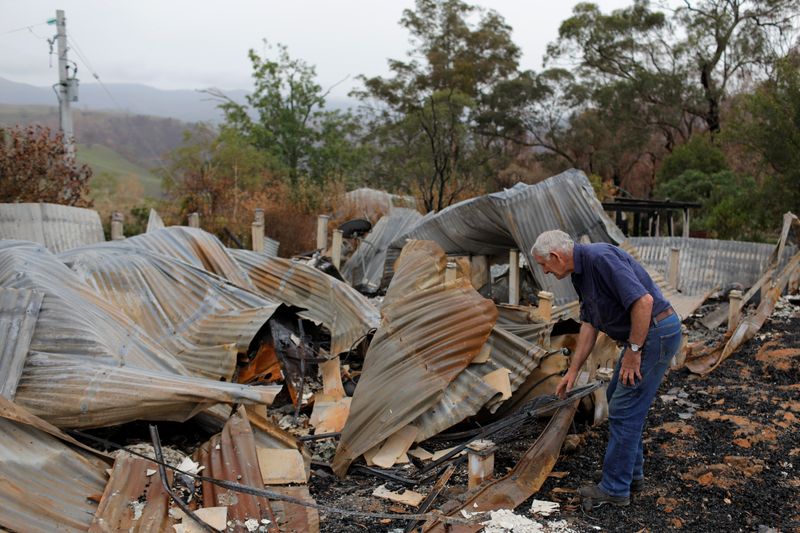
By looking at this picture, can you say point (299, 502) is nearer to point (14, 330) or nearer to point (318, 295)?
point (14, 330)

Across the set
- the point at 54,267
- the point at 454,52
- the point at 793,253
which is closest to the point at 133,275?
the point at 54,267

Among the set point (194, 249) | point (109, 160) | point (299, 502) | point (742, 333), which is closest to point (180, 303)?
point (194, 249)

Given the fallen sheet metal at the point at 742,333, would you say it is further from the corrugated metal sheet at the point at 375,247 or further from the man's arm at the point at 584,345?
the corrugated metal sheet at the point at 375,247

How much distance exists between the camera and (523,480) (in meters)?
3.64

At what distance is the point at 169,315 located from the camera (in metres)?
5.81

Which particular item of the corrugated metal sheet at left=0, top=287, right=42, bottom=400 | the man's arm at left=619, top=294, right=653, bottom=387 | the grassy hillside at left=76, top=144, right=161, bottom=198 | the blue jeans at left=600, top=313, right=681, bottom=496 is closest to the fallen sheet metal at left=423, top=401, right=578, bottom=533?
the blue jeans at left=600, top=313, right=681, bottom=496

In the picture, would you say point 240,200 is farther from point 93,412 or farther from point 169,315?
point 93,412

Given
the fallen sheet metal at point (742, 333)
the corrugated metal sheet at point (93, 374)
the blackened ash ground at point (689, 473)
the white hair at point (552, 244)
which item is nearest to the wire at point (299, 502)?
the blackened ash ground at point (689, 473)

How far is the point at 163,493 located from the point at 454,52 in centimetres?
3194

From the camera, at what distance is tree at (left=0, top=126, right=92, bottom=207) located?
36.0 feet

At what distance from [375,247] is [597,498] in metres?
8.60

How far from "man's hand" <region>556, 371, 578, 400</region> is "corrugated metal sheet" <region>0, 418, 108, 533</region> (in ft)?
7.89

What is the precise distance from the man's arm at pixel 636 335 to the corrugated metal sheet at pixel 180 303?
3.11 metres

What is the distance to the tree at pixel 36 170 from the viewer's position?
1098cm
